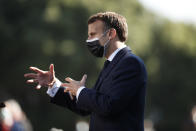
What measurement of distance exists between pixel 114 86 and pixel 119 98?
136 mm

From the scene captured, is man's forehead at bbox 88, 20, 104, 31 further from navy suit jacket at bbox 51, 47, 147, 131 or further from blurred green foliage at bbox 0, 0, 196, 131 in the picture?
blurred green foliage at bbox 0, 0, 196, 131

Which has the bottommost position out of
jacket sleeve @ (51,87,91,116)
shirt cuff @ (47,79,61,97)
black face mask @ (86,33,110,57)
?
jacket sleeve @ (51,87,91,116)

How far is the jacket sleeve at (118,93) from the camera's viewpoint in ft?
12.5

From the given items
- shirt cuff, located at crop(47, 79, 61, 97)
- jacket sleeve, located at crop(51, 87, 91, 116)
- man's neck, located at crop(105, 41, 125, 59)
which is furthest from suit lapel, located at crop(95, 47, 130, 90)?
shirt cuff, located at crop(47, 79, 61, 97)

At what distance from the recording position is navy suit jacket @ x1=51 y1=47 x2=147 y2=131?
12.6 feet

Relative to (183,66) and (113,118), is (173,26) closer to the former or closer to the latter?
(183,66)

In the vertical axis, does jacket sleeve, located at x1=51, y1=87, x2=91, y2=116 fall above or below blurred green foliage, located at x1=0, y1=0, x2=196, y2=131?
above

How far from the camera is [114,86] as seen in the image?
3.92 m

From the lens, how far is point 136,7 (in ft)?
114

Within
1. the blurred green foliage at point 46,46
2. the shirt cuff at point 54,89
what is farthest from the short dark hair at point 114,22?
the blurred green foliage at point 46,46

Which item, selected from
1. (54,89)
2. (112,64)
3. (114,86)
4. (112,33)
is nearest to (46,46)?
(54,89)

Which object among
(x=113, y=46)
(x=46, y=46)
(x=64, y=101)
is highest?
(x=113, y=46)

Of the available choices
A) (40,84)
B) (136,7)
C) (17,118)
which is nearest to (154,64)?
(136,7)

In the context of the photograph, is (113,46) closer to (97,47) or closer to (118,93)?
(97,47)
